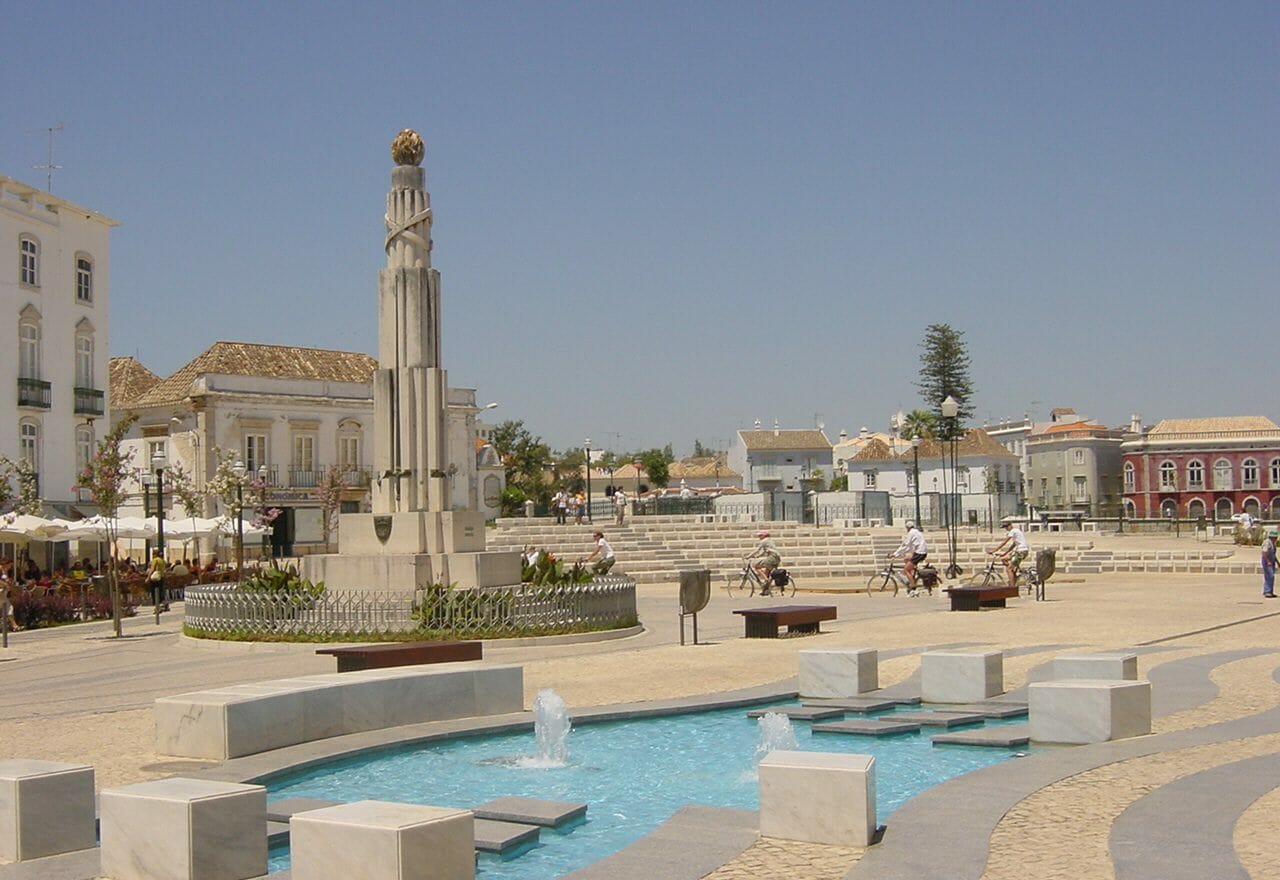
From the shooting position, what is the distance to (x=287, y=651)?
60.6ft

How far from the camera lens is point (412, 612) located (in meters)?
18.9

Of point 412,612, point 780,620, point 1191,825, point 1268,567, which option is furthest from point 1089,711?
point 1268,567

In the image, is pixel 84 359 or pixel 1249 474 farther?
pixel 1249 474

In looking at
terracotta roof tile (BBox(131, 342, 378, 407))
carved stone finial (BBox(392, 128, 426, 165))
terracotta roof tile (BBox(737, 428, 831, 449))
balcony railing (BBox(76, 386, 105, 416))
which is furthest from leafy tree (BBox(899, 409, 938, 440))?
carved stone finial (BBox(392, 128, 426, 165))

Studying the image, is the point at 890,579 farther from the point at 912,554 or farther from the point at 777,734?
the point at 777,734

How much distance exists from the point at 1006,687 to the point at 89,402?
38.4m

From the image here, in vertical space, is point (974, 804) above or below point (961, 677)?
below

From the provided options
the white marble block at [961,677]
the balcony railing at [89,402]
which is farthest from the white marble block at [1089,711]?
the balcony railing at [89,402]

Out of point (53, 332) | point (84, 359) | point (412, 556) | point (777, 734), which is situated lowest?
point (777, 734)

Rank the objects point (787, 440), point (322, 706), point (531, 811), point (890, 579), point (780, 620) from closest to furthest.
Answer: point (531, 811)
point (322, 706)
point (780, 620)
point (890, 579)
point (787, 440)

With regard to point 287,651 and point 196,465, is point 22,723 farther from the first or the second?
point 196,465

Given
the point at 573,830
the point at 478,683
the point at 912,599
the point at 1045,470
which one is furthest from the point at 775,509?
the point at 1045,470

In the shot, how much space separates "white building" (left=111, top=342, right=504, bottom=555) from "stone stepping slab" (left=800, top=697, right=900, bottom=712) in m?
44.6

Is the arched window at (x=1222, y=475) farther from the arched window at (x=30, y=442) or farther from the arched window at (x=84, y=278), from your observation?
the arched window at (x=30, y=442)
